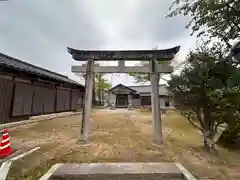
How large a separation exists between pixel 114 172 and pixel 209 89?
14.7 feet

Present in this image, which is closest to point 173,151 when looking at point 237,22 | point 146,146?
point 146,146

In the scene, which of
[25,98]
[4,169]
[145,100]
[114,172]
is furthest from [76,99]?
[145,100]

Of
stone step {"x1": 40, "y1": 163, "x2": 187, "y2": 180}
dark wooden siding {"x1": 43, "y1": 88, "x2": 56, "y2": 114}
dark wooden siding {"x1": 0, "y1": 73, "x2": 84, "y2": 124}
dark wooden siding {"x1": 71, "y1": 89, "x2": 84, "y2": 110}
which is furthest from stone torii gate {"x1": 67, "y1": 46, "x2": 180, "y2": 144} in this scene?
dark wooden siding {"x1": 71, "y1": 89, "x2": 84, "y2": 110}

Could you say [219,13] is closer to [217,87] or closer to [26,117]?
[217,87]

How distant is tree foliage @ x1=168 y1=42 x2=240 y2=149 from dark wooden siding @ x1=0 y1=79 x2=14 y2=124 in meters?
8.49

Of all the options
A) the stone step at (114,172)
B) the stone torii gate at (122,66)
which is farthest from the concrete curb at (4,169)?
the stone torii gate at (122,66)

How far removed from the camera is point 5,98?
10.5 metres

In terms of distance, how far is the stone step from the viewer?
16.5ft

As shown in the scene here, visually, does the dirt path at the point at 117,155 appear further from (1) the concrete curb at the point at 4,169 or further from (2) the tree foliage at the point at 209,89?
(2) the tree foliage at the point at 209,89

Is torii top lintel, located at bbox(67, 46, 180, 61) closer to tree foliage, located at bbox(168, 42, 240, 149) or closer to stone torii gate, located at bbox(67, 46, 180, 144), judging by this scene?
stone torii gate, located at bbox(67, 46, 180, 144)

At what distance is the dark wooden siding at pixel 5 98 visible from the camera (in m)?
10.2

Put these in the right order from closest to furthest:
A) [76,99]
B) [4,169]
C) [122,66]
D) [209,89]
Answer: [4,169] → [209,89] → [122,66] → [76,99]

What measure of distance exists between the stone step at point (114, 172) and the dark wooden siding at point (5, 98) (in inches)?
253

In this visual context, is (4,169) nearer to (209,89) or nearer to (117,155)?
(117,155)
